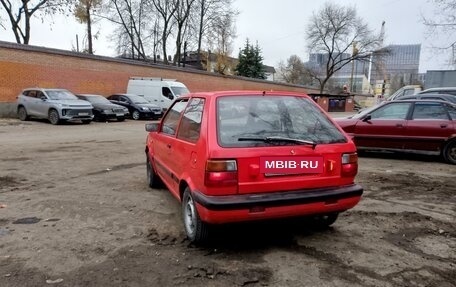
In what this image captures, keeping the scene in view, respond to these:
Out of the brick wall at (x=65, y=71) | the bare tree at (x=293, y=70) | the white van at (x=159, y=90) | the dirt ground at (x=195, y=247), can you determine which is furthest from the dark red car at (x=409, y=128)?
the bare tree at (x=293, y=70)

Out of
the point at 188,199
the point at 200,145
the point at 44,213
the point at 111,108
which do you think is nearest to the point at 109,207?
the point at 44,213

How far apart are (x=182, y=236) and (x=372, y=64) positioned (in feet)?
178

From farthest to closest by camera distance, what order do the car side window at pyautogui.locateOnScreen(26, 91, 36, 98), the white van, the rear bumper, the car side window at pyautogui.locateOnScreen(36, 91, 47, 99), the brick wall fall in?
the white van
the brick wall
the car side window at pyautogui.locateOnScreen(26, 91, 36, 98)
the car side window at pyautogui.locateOnScreen(36, 91, 47, 99)
the rear bumper

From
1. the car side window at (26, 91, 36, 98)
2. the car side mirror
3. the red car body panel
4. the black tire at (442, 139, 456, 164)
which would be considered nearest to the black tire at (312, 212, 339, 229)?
the red car body panel

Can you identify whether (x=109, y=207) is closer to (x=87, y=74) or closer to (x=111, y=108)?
(x=111, y=108)

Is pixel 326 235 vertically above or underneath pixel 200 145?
underneath

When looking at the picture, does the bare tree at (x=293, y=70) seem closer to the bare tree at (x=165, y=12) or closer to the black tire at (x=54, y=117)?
the bare tree at (x=165, y=12)

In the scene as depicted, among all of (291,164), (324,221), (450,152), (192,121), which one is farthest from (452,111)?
(192,121)

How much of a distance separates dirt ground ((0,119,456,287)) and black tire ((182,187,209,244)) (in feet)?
0.42

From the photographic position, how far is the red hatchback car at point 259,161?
3703mm

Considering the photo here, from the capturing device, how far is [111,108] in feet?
73.2

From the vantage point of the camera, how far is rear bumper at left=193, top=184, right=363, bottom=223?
3.66 metres

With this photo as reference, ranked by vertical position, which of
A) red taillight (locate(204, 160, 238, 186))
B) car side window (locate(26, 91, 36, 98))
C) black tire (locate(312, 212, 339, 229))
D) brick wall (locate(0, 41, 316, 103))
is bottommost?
black tire (locate(312, 212, 339, 229))

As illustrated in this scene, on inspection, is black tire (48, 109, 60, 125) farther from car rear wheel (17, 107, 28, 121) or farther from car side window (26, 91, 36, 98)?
car rear wheel (17, 107, 28, 121)
